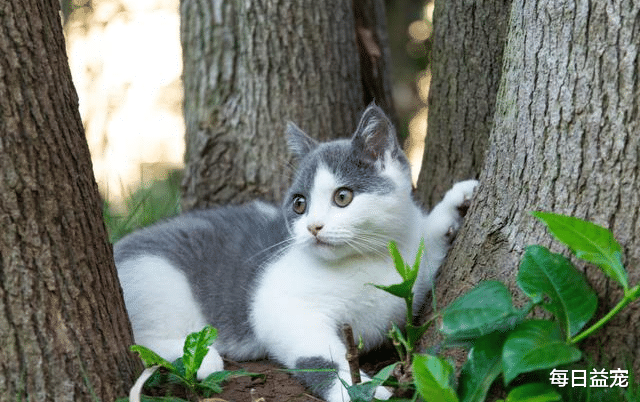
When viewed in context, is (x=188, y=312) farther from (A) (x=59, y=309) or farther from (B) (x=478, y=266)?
(B) (x=478, y=266)

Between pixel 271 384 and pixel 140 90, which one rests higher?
pixel 140 90

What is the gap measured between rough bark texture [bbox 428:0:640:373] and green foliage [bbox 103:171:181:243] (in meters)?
1.96

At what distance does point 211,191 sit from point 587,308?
221cm

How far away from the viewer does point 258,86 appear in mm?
3367

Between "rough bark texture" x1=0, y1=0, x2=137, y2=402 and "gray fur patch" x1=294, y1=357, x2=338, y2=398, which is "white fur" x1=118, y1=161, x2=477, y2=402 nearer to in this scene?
"gray fur patch" x1=294, y1=357, x2=338, y2=398

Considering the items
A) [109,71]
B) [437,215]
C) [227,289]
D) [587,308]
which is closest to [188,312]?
[227,289]

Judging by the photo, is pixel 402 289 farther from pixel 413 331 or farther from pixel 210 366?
pixel 210 366

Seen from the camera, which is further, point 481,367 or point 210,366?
point 210,366

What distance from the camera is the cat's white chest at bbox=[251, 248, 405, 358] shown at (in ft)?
7.84

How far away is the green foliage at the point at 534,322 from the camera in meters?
1.64

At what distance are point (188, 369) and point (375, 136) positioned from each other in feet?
3.40

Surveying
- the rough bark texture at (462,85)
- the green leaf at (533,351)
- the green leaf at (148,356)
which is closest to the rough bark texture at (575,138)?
the green leaf at (533,351)

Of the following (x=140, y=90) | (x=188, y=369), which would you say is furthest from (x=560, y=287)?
(x=140, y=90)

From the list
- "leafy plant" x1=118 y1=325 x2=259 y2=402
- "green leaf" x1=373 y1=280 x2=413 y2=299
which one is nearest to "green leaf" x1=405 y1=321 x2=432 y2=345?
"green leaf" x1=373 y1=280 x2=413 y2=299
